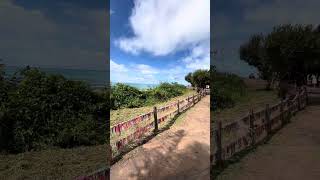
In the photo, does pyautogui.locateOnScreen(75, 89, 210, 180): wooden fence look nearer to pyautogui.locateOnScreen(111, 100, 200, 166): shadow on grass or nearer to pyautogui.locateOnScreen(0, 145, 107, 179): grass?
pyautogui.locateOnScreen(111, 100, 200, 166): shadow on grass

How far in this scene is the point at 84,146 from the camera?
19.9 ft

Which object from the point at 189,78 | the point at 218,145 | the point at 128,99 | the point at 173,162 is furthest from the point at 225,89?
the point at 128,99

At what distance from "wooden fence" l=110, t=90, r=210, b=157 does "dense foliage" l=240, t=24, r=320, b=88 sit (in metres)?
2.45

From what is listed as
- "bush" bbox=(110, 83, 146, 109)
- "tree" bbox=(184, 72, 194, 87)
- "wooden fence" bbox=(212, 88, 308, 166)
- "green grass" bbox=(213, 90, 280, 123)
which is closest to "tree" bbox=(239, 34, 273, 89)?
"green grass" bbox=(213, 90, 280, 123)

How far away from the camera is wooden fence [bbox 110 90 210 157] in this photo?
669cm

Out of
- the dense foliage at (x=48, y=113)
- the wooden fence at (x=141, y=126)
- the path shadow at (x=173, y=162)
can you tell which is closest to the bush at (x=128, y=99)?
the wooden fence at (x=141, y=126)

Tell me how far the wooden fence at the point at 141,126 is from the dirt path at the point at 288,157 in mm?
2179

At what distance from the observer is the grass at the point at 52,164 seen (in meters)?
4.65

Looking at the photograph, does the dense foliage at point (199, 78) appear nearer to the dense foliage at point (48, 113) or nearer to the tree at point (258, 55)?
the dense foliage at point (48, 113)

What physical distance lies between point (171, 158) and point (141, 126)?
1625 millimetres

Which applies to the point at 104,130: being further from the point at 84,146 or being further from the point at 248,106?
the point at 248,106

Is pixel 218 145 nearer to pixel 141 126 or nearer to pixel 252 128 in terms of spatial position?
pixel 252 128

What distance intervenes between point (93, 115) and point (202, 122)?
324 centimetres

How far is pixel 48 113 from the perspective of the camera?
585 cm
